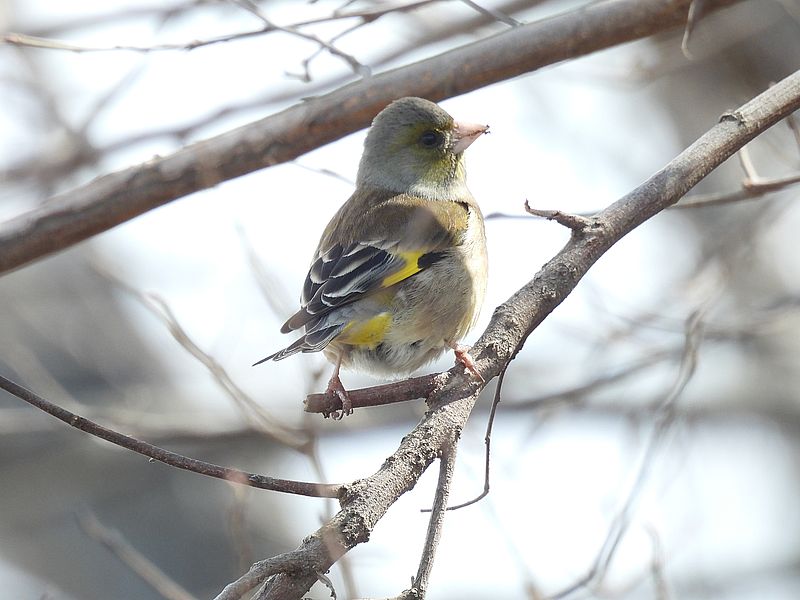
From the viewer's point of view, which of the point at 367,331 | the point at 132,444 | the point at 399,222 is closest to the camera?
the point at 132,444

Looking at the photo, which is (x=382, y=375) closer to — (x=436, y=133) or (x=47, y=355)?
(x=436, y=133)

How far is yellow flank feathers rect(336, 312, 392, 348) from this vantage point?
393 cm

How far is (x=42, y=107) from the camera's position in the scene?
741 centimetres

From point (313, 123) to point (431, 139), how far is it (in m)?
0.94

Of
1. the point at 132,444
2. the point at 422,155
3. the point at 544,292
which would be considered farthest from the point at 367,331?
the point at 132,444

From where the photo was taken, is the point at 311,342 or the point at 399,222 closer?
the point at 311,342

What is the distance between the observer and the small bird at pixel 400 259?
3988mm

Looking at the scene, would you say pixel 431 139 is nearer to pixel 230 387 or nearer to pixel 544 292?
pixel 230 387

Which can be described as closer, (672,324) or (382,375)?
(382,375)

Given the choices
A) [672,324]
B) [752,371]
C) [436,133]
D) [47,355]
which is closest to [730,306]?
[752,371]

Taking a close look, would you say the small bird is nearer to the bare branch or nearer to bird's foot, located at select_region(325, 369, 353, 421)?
bird's foot, located at select_region(325, 369, 353, 421)

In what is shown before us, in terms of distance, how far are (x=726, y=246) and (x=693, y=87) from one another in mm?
2206

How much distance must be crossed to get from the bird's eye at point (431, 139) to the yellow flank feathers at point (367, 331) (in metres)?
1.23

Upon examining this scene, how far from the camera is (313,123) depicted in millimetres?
4148
